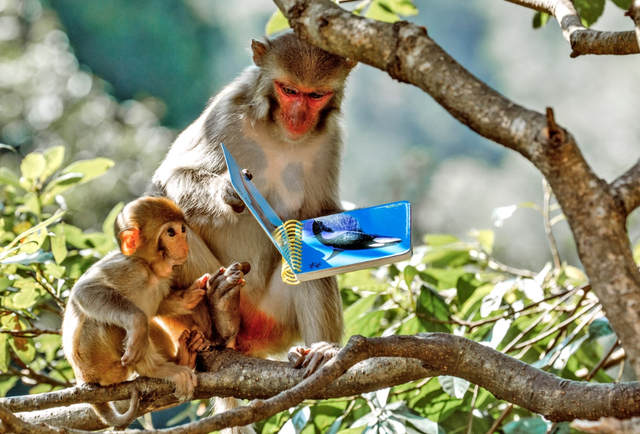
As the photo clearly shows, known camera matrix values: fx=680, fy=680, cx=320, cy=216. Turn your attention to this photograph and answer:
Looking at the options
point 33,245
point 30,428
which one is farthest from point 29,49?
point 30,428

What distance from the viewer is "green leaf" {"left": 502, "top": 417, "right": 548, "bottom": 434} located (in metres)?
2.65

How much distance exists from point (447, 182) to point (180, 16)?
28.9 ft

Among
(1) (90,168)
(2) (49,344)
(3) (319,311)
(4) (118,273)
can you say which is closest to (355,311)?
(3) (319,311)

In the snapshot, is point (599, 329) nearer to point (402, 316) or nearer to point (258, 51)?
point (402, 316)

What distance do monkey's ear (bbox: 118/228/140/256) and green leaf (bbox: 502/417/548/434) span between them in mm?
1612

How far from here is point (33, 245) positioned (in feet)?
8.63

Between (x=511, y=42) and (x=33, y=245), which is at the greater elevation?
(x=511, y=42)

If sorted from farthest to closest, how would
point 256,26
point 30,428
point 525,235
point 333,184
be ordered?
1. point 256,26
2. point 525,235
3. point 333,184
4. point 30,428

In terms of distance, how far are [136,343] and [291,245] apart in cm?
64

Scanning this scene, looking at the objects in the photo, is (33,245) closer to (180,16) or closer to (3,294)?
(3,294)

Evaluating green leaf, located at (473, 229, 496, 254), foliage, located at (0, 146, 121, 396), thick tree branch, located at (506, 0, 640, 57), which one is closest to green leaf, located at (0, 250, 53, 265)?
foliage, located at (0, 146, 121, 396)

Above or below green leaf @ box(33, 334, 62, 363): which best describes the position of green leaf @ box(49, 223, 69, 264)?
above

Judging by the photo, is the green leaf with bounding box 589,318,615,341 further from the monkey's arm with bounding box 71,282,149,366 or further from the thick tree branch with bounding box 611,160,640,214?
the monkey's arm with bounding box 71,282,149,366

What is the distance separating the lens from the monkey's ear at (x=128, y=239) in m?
2.53
